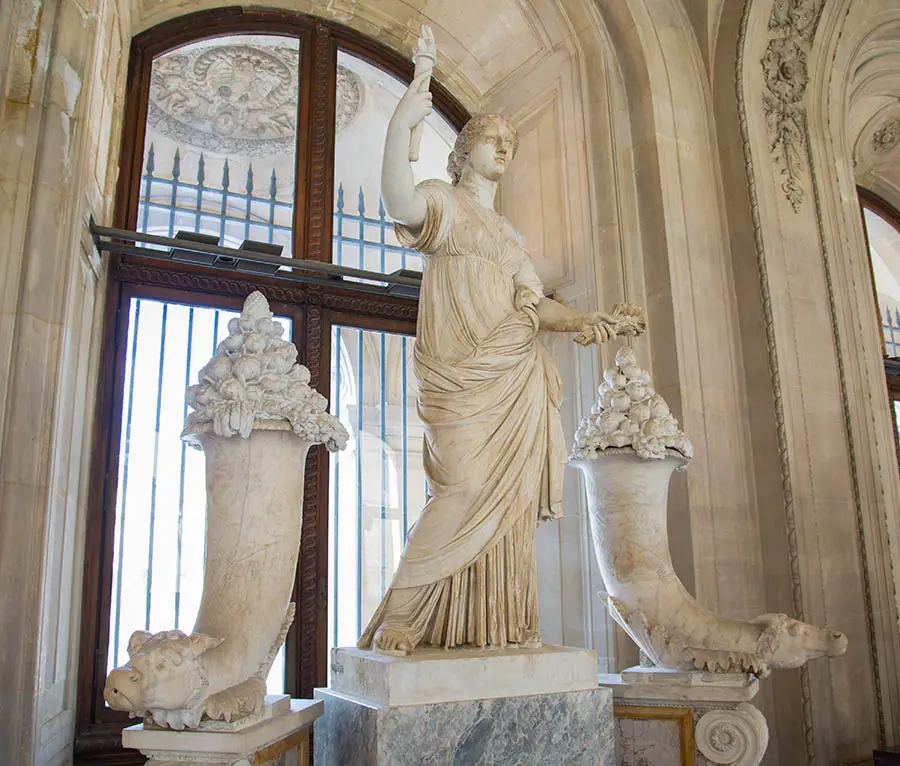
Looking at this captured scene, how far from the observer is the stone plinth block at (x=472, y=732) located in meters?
2.41

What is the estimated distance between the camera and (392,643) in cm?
262

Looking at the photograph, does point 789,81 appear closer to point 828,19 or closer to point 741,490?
point 828,19

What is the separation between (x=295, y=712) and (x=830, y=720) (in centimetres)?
304

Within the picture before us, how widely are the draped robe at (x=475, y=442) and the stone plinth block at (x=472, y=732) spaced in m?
0.22

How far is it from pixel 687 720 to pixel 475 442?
51.2 inches

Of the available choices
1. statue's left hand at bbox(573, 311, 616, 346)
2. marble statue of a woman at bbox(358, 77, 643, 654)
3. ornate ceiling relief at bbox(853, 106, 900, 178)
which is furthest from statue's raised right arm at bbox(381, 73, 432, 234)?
ornate ceiling relief at bbox(853, 106, 900, 178)

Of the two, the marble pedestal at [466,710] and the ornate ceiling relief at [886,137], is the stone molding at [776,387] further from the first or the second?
the ornate ceiling relief at [886,137]

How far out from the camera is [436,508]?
2.82 metres

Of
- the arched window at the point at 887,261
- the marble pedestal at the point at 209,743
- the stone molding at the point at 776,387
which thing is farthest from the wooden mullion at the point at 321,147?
the arched window at the point at 887,261

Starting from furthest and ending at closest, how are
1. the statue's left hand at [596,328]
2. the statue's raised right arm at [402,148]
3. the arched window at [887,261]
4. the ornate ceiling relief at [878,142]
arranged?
the arched window at [887,261] → the ornate ceiling relief at [878,142] → the statue's left hand at [596,328] → the statue's raised right arm at [402,148]

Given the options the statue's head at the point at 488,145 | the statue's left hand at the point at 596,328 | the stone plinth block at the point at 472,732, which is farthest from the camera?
the statue's head at the point at 488,145

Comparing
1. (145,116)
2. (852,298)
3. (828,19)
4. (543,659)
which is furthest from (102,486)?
(828,19)

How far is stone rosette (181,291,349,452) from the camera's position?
8.35ft

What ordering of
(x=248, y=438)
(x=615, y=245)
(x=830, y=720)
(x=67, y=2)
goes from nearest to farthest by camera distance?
(x=248, y=438) → (x=67, y=2) → (x=830, y=720) → (x=615, y=245)
